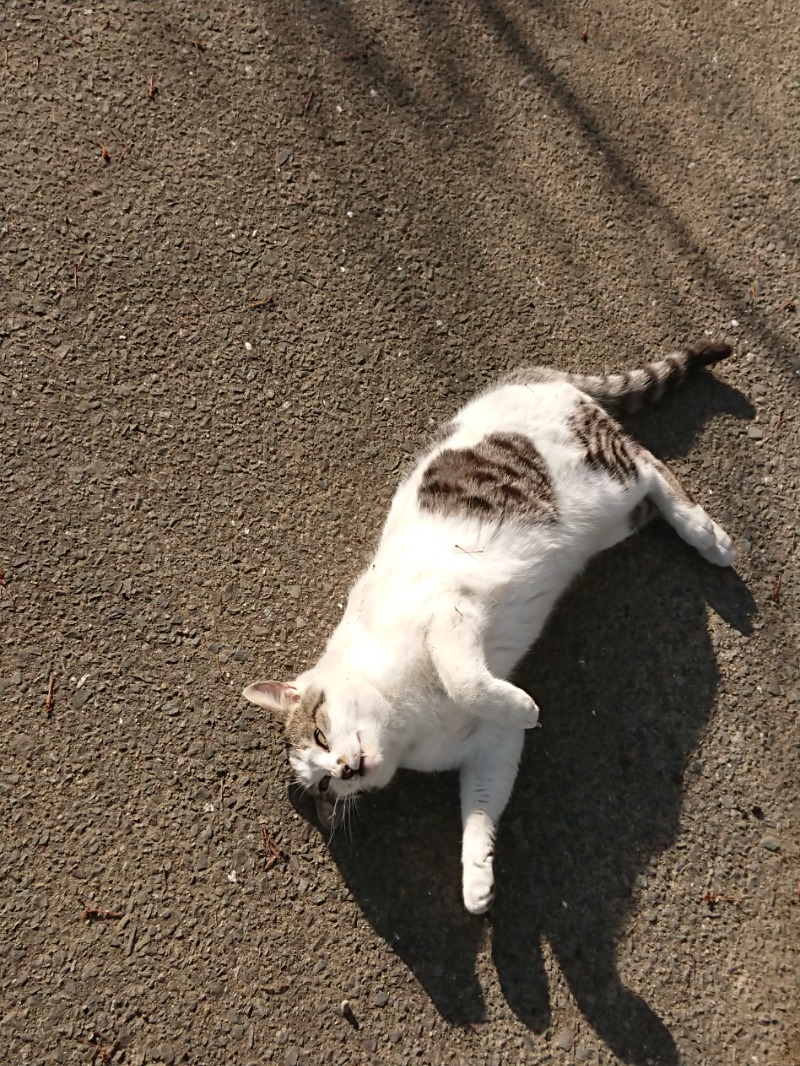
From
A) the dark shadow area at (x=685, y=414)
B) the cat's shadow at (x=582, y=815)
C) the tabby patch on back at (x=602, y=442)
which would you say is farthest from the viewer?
the dark shadow area at (x=685, y=414)

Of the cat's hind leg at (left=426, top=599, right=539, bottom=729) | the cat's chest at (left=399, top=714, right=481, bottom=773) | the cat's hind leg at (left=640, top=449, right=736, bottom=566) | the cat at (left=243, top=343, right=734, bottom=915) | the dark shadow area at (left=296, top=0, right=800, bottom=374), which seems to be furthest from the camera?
the dark shadow area at (left=296, top=0, right=800, bottom=374)

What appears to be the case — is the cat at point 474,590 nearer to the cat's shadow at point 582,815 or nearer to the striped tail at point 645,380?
the striped tail at point 645,380

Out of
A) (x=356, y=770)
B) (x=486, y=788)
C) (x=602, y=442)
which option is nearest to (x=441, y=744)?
(x=486, y=788)

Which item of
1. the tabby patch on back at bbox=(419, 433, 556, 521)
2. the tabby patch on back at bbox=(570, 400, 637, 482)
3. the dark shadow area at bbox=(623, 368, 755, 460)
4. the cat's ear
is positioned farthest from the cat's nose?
the dark shadow area at bbox=(623, 368, 755, 460)

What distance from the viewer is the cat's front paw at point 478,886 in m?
2.62

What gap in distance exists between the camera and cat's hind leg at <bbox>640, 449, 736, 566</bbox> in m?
3.19

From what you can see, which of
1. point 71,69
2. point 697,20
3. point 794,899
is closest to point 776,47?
point 697,20

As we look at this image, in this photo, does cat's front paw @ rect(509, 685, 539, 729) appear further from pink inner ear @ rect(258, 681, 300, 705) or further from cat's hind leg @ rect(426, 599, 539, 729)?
pink inner ear @ rect(258, 681, 300, 705)

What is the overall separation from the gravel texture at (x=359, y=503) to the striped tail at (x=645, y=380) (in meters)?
0.17

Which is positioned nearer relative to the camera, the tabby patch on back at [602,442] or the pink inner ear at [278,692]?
the pink inner ear at [278,692]

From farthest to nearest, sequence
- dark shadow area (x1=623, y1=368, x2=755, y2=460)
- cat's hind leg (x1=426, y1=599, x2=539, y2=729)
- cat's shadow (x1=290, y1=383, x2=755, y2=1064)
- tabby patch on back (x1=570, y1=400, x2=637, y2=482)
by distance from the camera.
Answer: dark shadow area (x1=623, y1=368, x2=755, y2=460) < tabby patch on back (x1=570, y1=400, x2=637, y2=482) < cat's shadow (x1=290, y1=383, x2=755, y2=1064) < cat's hind leg (x1=426, y1=599, x2=539, y2=729)

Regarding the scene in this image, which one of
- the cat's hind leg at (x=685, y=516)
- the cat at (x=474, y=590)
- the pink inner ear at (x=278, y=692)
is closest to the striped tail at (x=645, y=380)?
the cat at (x=474, y=590)

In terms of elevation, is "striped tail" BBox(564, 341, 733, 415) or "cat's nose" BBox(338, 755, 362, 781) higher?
"striped tail" BBox(564, 341, 733, 415)

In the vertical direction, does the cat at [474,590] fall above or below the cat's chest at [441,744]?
above
